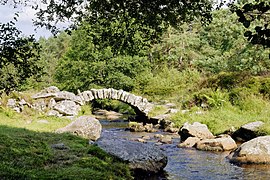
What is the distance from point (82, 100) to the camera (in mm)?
25531

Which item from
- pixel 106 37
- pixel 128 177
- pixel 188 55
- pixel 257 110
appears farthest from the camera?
pixel 188 55

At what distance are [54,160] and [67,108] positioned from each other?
1461 centimetres

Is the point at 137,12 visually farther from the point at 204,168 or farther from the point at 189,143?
the point at 189,143

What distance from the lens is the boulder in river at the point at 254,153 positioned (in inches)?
469

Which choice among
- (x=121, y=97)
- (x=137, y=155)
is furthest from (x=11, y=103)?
(x=137, y=155)

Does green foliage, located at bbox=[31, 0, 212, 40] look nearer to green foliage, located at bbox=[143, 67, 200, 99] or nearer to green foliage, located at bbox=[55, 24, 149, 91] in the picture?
green foliage, located at bbox=[143, 67, 200, 99]

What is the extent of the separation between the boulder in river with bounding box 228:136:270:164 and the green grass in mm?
4522

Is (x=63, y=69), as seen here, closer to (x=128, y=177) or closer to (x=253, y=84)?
(x=253, y=84)

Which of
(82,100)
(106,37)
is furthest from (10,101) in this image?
(106,37)

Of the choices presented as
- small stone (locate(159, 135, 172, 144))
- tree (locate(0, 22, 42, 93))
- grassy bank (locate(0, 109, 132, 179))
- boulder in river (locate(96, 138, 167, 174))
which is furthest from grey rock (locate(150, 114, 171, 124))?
tree (locate(0, 22, 42, 93))

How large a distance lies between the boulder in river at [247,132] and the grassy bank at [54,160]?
24.9 ft

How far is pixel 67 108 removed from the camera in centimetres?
2334

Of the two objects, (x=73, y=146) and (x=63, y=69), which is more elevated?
(x=63, y=69)

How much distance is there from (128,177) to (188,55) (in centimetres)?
3361
